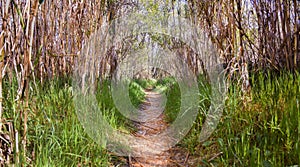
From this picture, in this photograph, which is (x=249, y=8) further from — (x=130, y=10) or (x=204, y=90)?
(x=130, y=10)

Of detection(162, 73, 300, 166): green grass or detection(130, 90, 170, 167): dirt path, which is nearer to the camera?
detection(162, 73, 300, 166): green grass

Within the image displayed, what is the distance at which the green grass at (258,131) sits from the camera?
5.76 feet

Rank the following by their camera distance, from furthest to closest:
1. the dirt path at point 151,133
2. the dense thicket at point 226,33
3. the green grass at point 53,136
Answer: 1. the dense thicket at point 226,33
2. the dirt path at point 151,133
3. the green grass at point 53,136

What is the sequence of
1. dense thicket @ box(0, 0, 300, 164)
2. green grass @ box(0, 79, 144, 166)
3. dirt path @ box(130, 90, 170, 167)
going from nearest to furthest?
green grass @ box(0, 79, 144, 166) < dirt path @ box(130, 90, 170, 167) < dense thicket @ box(0, 0, 300, 164)

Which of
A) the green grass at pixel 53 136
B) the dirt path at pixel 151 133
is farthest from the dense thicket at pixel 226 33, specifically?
the dirt path at pixel 151 133

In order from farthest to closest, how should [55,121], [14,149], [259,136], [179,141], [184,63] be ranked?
[184,63]
[179,141]
[55,121]
[259,136]
[14,149]

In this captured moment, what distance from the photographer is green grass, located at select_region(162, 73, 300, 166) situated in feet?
5.76

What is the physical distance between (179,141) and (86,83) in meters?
1.24

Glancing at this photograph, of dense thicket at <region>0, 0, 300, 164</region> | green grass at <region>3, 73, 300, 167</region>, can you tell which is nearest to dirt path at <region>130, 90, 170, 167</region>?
green grass at <region>3, 73, 300, 167</region>

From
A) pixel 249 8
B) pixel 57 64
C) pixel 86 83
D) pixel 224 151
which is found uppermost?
pixel 249 8

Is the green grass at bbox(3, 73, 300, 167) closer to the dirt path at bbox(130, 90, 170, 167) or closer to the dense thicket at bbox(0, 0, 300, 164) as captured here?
the dirt path at bbox(130, 90, 170, 167)

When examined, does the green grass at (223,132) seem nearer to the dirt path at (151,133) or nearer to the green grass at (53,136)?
the green grass at (53,136)

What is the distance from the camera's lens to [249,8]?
11.9 ft

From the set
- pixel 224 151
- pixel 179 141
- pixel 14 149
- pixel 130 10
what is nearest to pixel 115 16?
pixel 130 10
